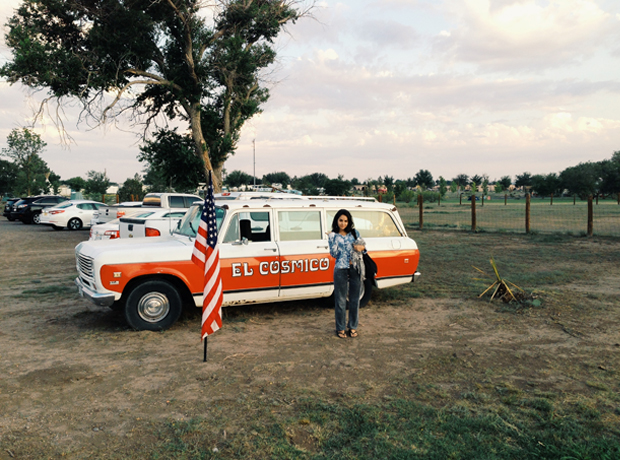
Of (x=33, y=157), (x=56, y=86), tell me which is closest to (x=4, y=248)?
(x=56, y=86)

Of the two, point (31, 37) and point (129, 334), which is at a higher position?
point (31, 37)

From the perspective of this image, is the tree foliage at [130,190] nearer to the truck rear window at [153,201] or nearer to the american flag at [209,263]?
the truck rear window at [153,201]

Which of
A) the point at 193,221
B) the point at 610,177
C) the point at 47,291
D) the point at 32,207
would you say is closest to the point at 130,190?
the point at 32,207

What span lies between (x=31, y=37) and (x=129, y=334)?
63.1ft

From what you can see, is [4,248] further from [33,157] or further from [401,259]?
[33,157]

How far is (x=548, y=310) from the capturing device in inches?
290

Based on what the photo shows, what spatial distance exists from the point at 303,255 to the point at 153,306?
85.0 inches

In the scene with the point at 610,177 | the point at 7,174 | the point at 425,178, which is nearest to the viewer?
the point at 7,174

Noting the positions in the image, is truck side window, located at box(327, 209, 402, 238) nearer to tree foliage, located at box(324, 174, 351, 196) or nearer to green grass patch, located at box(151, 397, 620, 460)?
green grass patch, located at box(151, 397, 620, 460)

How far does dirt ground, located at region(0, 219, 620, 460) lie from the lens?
12.8ft

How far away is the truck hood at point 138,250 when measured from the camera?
6004 millimetres

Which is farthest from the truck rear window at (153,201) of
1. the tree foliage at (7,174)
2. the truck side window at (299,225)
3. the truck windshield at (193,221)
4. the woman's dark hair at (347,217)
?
the tree foliage at (7,174)

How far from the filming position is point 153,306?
624 cm

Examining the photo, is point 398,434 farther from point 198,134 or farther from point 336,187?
point 336,187
